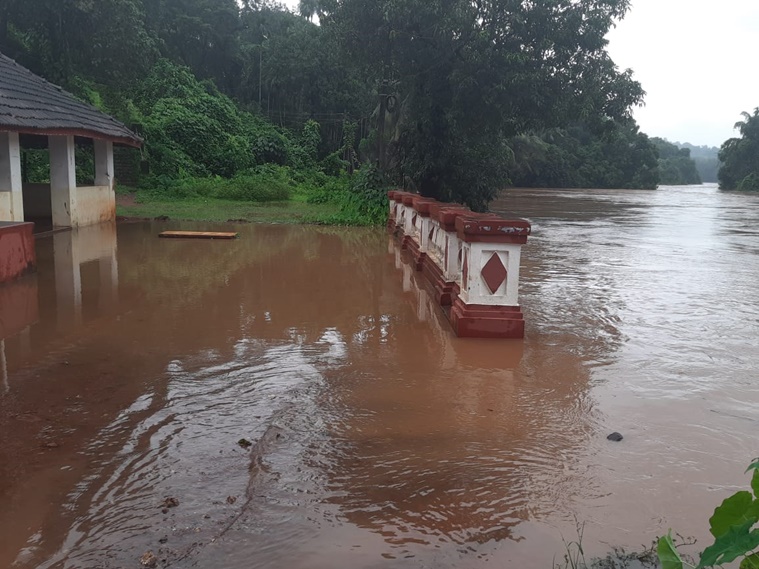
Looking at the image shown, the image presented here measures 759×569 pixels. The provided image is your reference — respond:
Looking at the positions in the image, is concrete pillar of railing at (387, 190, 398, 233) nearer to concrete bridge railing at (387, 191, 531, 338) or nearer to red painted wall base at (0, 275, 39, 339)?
red painted wall base at (0, 275, 39, 339)

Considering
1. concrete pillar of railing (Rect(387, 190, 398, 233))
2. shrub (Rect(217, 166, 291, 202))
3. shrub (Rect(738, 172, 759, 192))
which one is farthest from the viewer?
shrub (Rect(738, 172, 759, 192))

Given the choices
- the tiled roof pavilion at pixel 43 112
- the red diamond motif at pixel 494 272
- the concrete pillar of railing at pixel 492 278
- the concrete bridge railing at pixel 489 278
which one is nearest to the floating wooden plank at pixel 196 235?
the tiled roof pavilion at pixel 43 112

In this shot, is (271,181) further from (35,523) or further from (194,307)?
(35,523)

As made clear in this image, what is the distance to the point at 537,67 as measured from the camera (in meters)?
18.4

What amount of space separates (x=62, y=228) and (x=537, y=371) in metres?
13.6

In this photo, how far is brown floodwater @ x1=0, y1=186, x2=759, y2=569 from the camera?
3.11 meters

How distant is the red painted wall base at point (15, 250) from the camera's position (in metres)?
9.08

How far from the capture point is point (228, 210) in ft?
72.8

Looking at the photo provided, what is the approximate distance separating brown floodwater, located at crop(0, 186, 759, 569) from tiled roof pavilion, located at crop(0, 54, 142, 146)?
462cm

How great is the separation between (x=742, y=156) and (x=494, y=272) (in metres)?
83.0

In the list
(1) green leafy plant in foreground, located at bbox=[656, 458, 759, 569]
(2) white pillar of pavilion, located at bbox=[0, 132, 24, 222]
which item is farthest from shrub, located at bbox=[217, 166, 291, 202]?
(1) green leafy plant in foreground, located at bbox=[656, 458, 759, 569]

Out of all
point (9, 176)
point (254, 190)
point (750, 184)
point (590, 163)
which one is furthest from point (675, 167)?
point (9, 176)

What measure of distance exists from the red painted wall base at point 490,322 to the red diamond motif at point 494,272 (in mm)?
262

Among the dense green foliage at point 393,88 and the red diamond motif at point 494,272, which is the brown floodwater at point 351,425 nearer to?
the red diamond motif at point 494,272
